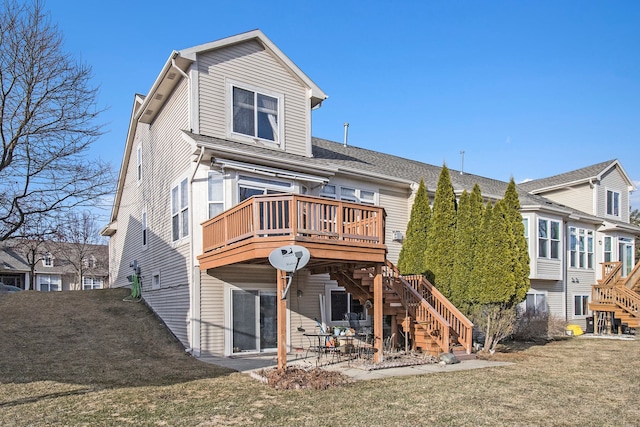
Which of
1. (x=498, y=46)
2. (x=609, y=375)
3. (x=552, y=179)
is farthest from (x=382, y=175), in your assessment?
(x=552, y=179)

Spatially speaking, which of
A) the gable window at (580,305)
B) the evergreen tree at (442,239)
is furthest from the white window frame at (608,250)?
the evergreen tree at (442,239)

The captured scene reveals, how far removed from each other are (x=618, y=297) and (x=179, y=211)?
1828 cm

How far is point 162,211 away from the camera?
15.6 metres

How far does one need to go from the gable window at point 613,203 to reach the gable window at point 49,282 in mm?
43051

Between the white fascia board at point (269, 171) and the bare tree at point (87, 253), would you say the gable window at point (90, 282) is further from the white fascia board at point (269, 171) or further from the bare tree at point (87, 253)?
the white fascia board at point (269, 171)

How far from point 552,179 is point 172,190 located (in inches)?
832

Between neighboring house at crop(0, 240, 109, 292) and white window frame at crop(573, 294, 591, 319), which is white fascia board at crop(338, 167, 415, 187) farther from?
neighboring house at crop(0, 240, 109, 292)

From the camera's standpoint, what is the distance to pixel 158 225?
52.4ft

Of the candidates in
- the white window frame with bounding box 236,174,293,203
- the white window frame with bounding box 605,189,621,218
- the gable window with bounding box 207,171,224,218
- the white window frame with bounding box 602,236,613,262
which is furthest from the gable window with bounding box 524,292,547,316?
the gable window with bounding box 207,171,224,218

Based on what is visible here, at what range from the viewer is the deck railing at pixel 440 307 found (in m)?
12.5

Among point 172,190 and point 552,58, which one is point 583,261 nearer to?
point 552,58

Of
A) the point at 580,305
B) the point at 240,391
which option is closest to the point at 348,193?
the point at 240,391

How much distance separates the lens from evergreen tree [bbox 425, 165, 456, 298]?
14133 mm

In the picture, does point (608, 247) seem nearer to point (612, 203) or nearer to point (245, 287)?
point (612, 203)
